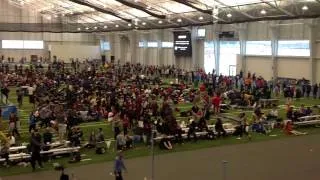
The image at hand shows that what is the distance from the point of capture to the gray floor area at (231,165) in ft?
47.0

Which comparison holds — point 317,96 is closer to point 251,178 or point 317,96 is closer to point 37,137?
point 251,178

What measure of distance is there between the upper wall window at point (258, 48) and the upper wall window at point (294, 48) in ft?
5.24

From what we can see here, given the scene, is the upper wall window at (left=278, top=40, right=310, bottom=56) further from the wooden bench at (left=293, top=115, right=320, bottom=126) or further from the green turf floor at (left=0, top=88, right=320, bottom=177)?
the wooden bench at (left=293, top=115, right=320, bottom=126)

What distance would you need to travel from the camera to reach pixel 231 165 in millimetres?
15703

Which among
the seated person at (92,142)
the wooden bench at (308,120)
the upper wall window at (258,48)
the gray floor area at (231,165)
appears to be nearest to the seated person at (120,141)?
the seated person at (92,142)

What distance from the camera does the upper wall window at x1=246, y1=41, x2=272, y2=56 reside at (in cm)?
4238

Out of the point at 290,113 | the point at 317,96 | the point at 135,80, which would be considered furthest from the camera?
the point at 135,80

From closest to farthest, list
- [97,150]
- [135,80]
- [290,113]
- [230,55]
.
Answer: [97,150] < [290,113] < [135,80] < [230,55]

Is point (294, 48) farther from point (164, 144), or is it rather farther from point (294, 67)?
point (164, 144)

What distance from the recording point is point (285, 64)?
40125 millimetres

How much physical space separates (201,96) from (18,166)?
53.6ft

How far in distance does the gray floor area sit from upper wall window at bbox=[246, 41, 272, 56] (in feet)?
79.9

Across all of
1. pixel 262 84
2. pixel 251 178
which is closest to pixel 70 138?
pixel 251 178

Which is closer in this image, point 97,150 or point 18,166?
point 18,166
